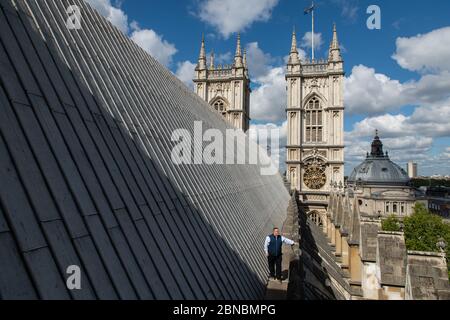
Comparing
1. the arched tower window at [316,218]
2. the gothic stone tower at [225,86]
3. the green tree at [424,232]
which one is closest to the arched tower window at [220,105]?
the gothic stone tower at [225,86]

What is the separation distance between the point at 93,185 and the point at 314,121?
116 ft

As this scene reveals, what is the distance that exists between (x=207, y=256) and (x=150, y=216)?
4.59 ft

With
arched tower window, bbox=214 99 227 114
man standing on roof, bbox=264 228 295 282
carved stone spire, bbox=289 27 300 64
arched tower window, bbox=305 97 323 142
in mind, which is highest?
carved stone spire, bbox=289 27 300 64

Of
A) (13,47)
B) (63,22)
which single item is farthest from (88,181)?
(63,22)

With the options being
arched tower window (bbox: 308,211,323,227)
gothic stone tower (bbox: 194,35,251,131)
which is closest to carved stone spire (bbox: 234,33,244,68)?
gothic stone tower (bbox: 194,35,251,131)

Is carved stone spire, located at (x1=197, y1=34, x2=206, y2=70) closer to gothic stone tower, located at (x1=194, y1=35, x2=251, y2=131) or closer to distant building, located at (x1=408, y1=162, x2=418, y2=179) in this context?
gothic stone tower, located at (x1=194, y1=35, x2=251, y2=131)

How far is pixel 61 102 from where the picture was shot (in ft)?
13.4

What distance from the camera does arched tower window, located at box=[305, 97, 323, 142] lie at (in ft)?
119

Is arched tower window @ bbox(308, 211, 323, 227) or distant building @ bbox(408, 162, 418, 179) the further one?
distant building @ bbox(408, 162, 418, 179)

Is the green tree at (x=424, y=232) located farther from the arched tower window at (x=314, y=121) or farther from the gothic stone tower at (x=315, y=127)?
the arched tower window at (x=314, y=121)

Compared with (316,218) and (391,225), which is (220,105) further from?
(391,225)

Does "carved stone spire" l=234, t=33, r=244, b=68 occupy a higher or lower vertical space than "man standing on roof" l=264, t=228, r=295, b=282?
higher

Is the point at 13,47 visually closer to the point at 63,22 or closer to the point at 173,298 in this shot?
the point at 63,22

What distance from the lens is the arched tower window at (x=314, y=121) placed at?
3638 centimetres
